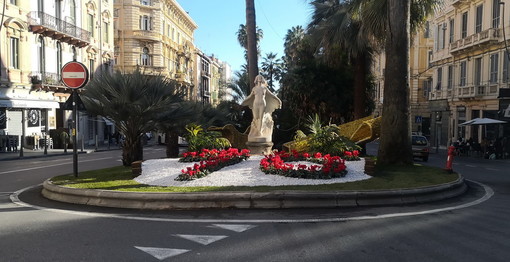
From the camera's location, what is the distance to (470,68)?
32719 mm

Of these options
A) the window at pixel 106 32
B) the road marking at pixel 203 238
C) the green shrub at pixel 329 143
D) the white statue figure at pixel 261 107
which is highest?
the window at pixel 106 32

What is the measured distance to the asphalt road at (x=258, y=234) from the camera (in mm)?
5031

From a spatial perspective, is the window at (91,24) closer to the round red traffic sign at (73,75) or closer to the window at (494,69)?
the round red traffic sign at (73,75)

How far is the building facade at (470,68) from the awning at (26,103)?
27216mm

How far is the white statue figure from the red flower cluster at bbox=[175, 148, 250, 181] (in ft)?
6.88

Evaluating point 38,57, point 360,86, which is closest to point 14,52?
point 38,57

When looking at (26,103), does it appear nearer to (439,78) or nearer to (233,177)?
(233,177)

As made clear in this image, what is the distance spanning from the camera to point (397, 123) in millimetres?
11898

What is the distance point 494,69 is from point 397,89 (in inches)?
876

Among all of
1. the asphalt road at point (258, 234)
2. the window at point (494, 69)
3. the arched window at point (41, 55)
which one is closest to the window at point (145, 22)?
the arched window at point (41, 55)

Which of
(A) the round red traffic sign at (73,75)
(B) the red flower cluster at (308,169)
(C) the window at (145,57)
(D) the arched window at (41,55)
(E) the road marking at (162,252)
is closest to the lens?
(E) the road marking at (162,252)

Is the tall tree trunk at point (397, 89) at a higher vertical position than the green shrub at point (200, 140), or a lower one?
higher

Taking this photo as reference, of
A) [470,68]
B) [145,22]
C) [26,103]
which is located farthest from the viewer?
[145,22]

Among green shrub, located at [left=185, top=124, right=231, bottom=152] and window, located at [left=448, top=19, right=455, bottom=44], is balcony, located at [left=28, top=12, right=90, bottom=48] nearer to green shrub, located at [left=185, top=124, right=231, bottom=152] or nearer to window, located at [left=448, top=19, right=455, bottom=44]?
green shrub, located at [left=185, top=124, right=231, bottom=152]
